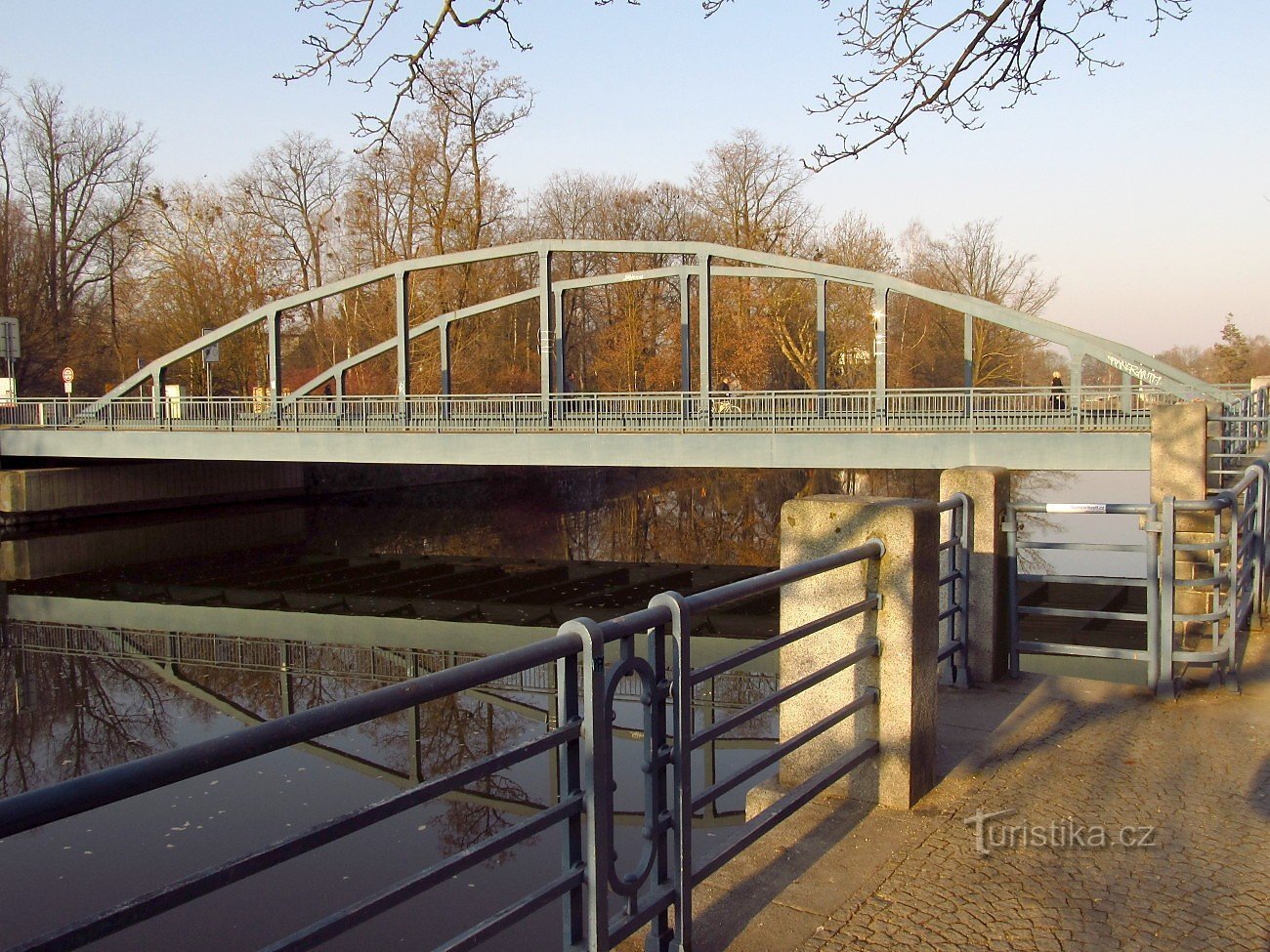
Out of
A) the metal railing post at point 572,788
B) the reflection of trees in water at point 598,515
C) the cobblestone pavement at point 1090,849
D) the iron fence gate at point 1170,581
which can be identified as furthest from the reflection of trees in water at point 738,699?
the reflection of trees in water at point 598,515

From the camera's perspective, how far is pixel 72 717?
42.2 feet

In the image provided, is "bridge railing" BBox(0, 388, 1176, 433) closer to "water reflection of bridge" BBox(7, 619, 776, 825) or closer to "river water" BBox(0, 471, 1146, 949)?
"river water" BBox(0, 471, 1146, 949)

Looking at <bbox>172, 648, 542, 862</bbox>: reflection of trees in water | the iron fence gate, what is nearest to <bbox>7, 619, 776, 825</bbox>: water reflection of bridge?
<bbox>172, 648, 542, 862</bbox>: reflection of trees in water

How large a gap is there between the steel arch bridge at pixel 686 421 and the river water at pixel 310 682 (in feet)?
8.73

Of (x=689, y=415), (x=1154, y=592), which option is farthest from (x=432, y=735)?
(x=689, y=415)

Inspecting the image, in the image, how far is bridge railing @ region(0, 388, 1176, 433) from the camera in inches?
845

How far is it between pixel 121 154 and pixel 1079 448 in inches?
1593

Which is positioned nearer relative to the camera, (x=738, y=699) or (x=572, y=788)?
(x=572, y=788)

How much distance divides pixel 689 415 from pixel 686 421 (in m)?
0.78

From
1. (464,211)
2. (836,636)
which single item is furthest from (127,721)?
(464,211)

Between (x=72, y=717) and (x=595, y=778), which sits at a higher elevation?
(x=595, y=778)

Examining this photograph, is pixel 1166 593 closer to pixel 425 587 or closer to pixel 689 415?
pixel 425 587

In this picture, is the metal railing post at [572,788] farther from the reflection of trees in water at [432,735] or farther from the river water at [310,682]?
the reflection of trees in water at [432,735]

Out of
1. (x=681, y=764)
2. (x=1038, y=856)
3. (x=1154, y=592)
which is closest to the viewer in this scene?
(x=681, y=764)
